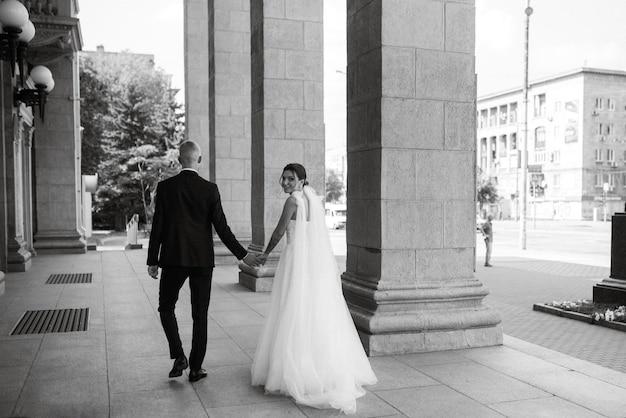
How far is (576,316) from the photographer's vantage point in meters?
10.3

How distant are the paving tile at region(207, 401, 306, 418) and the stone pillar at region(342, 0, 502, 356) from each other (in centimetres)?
175

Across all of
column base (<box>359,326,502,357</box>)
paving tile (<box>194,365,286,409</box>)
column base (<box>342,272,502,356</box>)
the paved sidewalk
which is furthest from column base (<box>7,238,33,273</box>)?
column base (<box>359,326,502,357</box>)

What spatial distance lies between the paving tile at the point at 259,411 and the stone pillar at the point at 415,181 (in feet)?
5.75

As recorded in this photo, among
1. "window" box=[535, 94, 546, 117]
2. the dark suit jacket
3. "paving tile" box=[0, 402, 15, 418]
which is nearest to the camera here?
"paving tile" box=[0, 402, 15, 418]

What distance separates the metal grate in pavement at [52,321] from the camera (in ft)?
25.5

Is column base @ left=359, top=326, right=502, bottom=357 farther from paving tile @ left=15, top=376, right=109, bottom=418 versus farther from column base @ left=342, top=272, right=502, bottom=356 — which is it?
paving tile @ left=15, top=376, right=109, bottom=418

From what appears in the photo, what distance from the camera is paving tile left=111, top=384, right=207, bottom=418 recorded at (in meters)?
4.67

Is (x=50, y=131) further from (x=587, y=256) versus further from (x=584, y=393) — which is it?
(x=587, y=256)

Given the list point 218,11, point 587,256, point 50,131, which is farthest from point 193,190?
point 587,256

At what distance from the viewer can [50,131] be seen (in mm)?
18688

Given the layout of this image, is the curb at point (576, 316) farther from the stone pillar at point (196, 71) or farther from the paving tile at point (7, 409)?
A: the stone pillar at point (196, 71)

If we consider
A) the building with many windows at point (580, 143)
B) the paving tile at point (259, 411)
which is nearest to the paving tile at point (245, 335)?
the paving tile at point (259, 411)

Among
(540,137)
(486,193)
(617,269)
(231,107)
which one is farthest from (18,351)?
(540,137)

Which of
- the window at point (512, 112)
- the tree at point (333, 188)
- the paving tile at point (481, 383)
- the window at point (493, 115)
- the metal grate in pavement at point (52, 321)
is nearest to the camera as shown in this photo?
the paving tile at point (481, 383)
